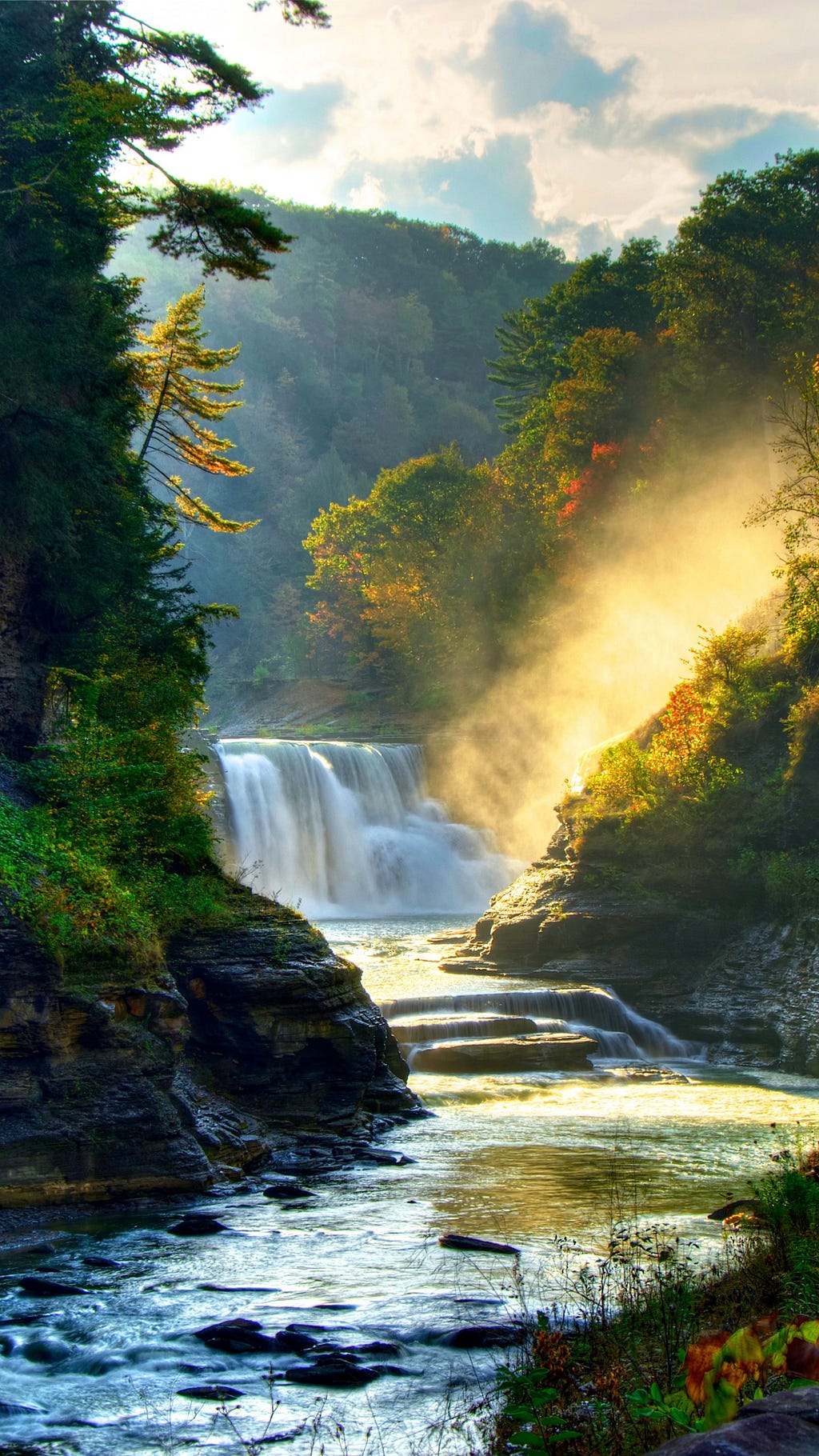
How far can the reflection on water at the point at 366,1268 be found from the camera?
6660 millimetres

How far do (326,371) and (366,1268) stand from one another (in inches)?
3462

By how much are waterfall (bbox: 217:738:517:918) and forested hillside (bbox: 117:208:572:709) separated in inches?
1178

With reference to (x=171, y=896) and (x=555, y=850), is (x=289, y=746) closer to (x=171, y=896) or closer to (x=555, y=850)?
(x=555, y=850)

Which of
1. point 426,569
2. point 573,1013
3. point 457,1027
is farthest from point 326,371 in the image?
point 457,1027

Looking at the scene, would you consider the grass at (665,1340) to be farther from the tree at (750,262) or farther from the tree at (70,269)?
the tree at (750,262)

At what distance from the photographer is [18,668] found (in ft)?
50.9

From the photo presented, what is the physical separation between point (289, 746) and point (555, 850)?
53.1ft

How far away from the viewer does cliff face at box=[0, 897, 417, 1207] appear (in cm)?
1072

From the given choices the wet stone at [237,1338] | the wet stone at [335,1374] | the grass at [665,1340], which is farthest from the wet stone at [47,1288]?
the grass at [665,1340]

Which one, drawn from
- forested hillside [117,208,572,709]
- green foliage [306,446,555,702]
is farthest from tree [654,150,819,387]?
forested hillside [117,208,572,709]

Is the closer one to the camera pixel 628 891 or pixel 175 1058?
pixel 175 1058

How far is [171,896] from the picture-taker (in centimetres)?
1380

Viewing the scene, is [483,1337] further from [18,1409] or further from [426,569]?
[426,569]

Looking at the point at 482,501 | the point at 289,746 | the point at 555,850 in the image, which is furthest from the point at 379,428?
the point at 555,850
